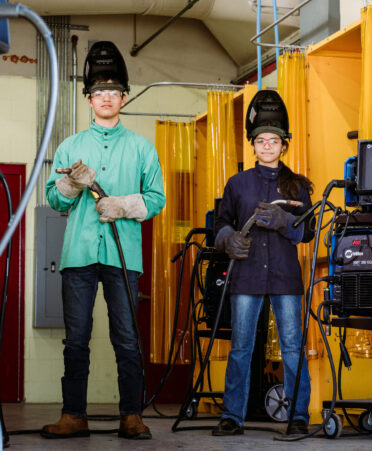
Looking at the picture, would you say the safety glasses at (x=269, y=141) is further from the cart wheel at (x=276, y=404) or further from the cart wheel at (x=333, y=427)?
the cart wheel at (x=276, y=404)

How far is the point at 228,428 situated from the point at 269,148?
1.30 m

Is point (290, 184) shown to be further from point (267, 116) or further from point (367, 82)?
point (367, 82)

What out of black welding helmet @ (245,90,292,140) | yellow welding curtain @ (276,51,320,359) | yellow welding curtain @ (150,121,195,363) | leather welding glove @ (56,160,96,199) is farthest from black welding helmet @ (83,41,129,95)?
yellow welding curtain @ (150,121,195,363)

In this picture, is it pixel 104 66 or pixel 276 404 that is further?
pixel 276 404

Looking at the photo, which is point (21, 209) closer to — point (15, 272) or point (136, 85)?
point (15, 272)

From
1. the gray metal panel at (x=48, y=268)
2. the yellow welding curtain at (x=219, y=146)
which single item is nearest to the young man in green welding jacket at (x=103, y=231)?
the yellow welding curtain at (x=219, y=146)

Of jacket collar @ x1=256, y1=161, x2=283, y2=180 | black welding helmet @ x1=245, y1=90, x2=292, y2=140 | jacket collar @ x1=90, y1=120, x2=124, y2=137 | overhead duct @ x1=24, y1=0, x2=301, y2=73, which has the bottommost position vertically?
jacket collar @ x1=256, y1=161, x2=283, y2=180

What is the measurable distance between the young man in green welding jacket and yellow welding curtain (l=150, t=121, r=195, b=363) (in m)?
2.29

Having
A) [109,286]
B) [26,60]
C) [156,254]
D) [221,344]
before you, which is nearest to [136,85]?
[26,60]

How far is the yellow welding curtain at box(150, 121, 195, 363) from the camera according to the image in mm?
5738

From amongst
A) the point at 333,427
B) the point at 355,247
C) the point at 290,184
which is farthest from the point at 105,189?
the point at 333,427

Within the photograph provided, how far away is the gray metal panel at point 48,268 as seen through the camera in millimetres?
6426

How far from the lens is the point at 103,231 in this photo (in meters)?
3.30

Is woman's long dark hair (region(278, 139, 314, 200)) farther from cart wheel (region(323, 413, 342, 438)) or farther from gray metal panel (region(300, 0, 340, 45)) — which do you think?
gray metal panel (region(300, 0, 340, 45))
